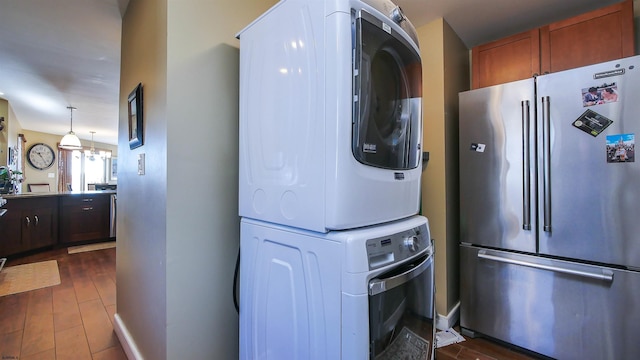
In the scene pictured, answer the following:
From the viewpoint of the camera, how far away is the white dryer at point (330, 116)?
35.3 inches

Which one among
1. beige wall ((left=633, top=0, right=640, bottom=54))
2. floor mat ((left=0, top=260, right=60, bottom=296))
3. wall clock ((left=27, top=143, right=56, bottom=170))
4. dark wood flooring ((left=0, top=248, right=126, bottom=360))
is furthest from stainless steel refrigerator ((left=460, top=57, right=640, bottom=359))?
wall clock ((left=27, top=143, right=56, bottom=170))

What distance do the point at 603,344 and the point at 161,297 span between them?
241cm

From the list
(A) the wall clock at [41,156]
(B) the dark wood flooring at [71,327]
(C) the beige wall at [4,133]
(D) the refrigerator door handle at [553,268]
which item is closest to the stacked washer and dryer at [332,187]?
(D) the refrigerator door handle at [553,268]

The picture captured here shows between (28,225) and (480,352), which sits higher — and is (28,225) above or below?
above

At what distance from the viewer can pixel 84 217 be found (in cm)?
469

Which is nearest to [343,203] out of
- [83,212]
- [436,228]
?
[436,228]

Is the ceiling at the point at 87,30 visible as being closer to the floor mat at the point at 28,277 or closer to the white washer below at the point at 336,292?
the white washer below at the point at 336,292

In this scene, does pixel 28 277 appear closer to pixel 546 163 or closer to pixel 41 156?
pixel 546 163

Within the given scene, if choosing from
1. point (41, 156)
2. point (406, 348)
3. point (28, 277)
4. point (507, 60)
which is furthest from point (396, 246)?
point (41, 156)

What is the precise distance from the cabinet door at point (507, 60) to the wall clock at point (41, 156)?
1047 centimetres

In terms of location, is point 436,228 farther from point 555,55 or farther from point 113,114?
point 113,114

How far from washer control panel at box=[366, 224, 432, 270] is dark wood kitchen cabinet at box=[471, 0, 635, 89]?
1.77 m

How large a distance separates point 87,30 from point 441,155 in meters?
3.17

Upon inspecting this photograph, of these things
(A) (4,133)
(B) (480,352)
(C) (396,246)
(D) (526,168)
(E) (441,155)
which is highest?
(A) (4,133)
